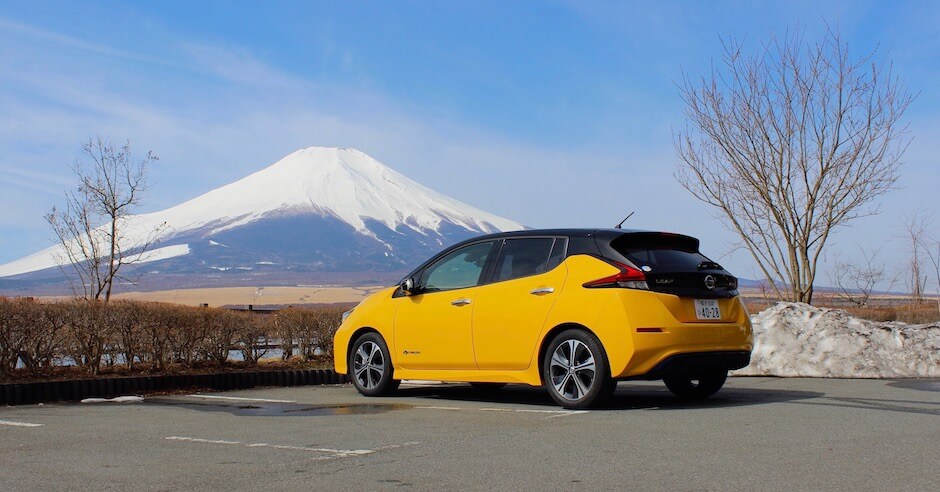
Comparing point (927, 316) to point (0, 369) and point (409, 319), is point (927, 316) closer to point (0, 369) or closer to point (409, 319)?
point (409, 319)

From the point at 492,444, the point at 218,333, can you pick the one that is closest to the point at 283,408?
the point at 492,444

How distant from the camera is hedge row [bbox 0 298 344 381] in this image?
11289mm

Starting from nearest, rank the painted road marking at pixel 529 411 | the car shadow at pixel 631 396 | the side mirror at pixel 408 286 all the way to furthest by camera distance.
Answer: the painted road marking at pixel 529 411 → the car shadow at pixel 631 396 → the side mirror at pixel 408 286

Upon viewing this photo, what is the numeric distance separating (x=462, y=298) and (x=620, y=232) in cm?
167

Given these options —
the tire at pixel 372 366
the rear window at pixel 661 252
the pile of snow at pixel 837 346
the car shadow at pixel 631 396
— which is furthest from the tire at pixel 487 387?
the pile of snow at pixel 837 346

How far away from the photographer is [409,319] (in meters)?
9.86

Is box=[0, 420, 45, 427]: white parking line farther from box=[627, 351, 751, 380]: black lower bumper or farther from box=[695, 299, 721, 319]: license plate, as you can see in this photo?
box=[695, 299, 721, 319]: license plate

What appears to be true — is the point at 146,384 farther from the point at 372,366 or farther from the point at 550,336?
the point at 550,336

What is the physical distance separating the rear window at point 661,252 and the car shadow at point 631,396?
3.90 ft

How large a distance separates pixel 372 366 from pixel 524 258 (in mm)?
2236

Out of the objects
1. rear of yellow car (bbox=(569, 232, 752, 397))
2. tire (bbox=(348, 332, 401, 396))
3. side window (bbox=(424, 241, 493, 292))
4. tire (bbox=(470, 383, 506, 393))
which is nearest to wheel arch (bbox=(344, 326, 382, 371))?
tire (bbox=(348, 332, 401, 396))

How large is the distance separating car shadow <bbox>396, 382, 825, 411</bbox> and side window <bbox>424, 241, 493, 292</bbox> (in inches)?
44.5

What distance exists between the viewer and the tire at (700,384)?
9.16 metres

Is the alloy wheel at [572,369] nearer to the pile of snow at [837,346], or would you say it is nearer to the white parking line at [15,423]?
the white parking line at [15,423]
